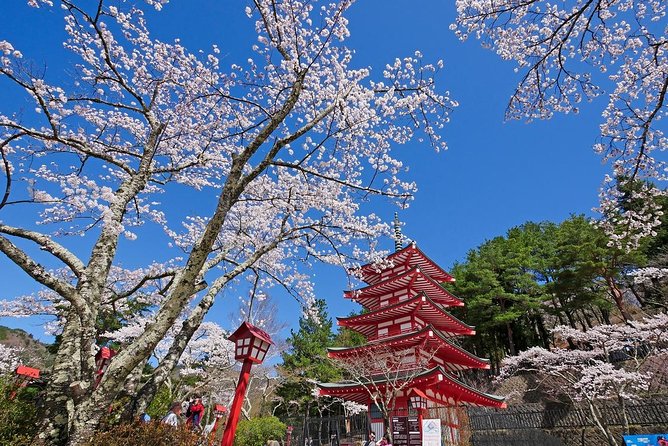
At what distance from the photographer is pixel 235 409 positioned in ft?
16.8

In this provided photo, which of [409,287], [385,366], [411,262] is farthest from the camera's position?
[411,262]

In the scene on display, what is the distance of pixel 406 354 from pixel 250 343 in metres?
9.58

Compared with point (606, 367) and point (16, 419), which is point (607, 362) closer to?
point (606, 367)

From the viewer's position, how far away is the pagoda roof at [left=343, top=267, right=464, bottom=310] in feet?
52.4

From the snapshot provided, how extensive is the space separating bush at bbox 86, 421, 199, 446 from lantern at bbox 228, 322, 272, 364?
1.90 metres

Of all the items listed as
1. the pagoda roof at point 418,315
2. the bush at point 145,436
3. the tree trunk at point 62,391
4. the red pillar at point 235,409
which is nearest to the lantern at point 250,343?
the red pillar at point 235,409

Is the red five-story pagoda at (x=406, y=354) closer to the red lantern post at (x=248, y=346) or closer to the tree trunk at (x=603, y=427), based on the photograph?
the tree trunk at (x=603, y=427)

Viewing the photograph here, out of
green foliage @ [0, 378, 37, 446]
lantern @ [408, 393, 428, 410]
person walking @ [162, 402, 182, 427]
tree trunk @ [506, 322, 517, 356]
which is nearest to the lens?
green foliage @ [0, 378, 37, 446]

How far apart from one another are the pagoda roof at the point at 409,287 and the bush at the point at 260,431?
22.8 ft

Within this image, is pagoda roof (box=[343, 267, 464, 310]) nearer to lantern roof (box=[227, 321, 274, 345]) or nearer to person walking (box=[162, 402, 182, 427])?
lantern roof (box=[227, 321, 274, 345])

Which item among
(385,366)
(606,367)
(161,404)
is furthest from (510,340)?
(161,404)

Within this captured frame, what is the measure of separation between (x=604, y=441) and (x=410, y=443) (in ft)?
38.8

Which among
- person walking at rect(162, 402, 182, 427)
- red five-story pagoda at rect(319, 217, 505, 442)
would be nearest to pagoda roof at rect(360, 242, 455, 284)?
red five-story pagoda at rect(319, 217, 505, 442)

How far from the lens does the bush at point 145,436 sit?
328 centimetres
